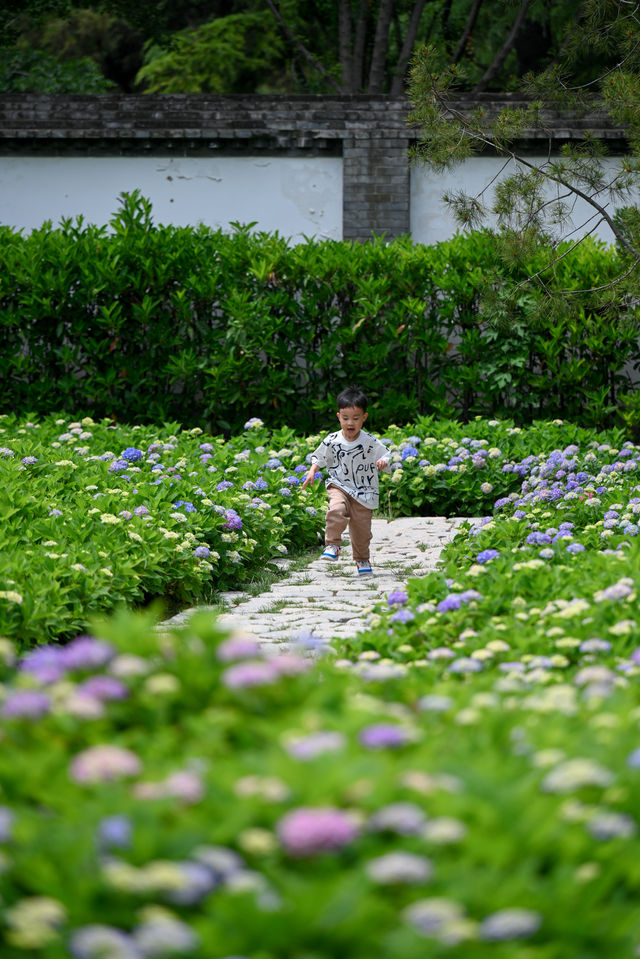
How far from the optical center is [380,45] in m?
18.4

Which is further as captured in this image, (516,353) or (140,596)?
(516,353)

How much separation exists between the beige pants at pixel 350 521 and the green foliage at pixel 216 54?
16.1m

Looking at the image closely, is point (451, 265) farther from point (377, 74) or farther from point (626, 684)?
point (377, 74)

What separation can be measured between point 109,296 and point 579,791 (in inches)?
336

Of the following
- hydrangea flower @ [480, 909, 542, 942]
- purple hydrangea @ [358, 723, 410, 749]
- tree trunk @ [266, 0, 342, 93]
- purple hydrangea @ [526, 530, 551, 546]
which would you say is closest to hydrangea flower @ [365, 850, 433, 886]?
A: hydrangea flower @ [480, 909, 542, 942]

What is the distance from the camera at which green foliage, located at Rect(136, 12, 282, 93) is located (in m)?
20.7

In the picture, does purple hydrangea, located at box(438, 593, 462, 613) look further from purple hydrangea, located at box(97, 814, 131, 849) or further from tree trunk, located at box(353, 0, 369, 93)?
tree trunk, located at box(353, 0, 369, 93)

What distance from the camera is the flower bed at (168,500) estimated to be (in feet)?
15.5

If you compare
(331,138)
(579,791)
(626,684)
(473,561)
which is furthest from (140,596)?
(331,138)

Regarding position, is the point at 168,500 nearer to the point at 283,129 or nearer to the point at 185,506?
the point at 185,506

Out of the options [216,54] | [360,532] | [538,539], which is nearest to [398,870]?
[538,539]

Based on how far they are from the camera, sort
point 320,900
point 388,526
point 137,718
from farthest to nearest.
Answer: point 388,526 < point 137,718 < point 320,900

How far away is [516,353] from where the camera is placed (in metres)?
9.31

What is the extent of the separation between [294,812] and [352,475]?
5033mm
